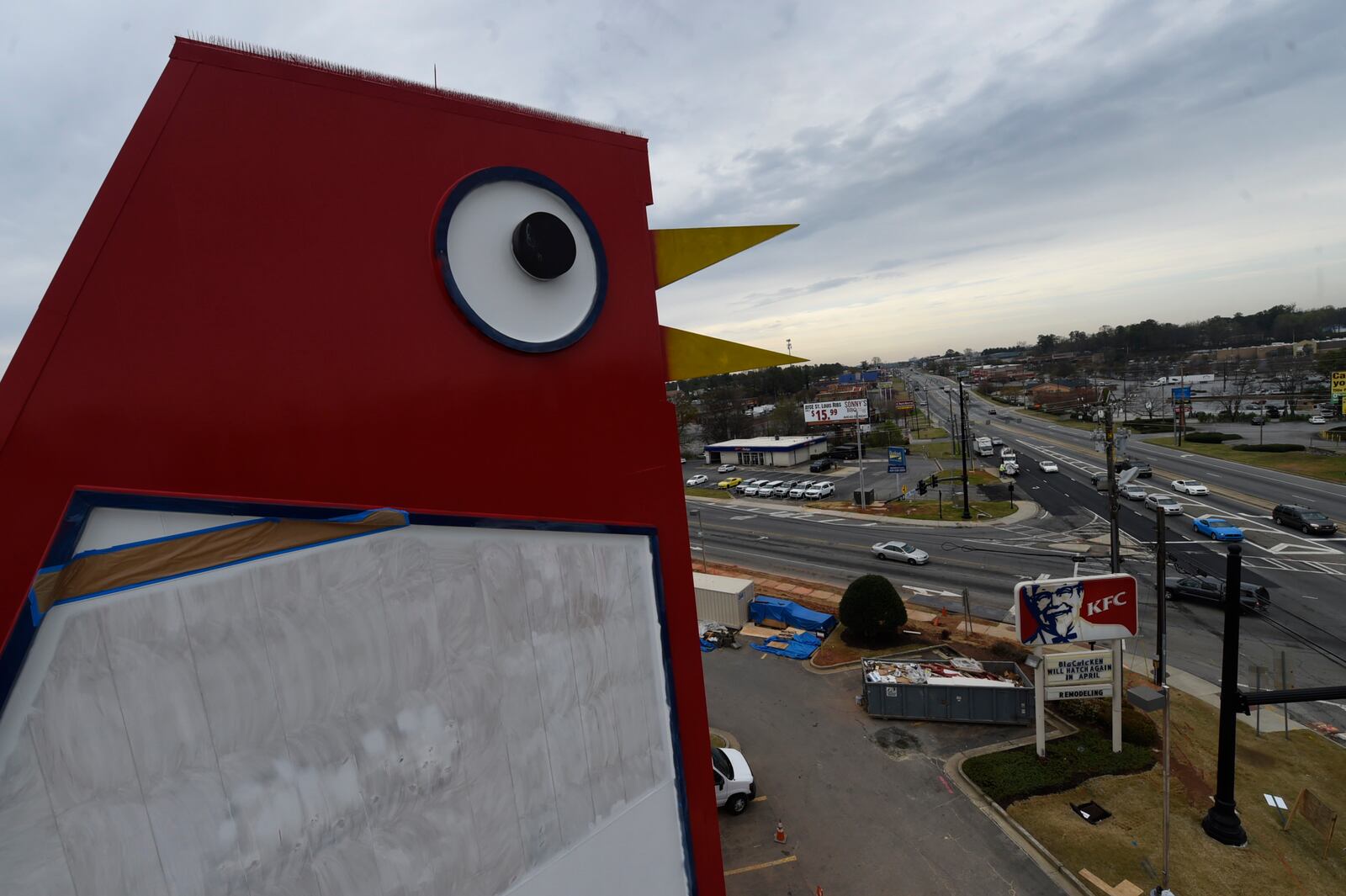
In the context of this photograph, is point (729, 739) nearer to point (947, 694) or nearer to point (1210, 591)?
point (947, 694)

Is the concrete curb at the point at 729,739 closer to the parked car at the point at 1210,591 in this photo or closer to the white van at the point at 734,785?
the white van at the point at 734,785

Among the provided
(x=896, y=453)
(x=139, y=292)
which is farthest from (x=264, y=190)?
(x=896, y=453)

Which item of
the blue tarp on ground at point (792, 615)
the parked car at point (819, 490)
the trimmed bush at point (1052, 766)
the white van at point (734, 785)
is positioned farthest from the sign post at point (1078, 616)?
the parked car at point (819, 490)

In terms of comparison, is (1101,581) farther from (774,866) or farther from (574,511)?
(574,511)

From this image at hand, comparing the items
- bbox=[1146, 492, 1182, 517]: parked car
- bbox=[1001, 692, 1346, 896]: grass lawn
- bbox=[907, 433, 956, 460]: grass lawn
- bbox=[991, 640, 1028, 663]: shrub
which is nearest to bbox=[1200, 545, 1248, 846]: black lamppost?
bbox=[1001, 692, 1346, 896]: grass lawn

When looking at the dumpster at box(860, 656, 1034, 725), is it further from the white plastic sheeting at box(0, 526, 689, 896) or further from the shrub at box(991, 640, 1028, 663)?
the white plastic sheeting at box(0, 526, 689, 896)

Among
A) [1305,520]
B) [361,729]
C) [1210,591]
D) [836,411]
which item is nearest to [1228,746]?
[1210,591]
